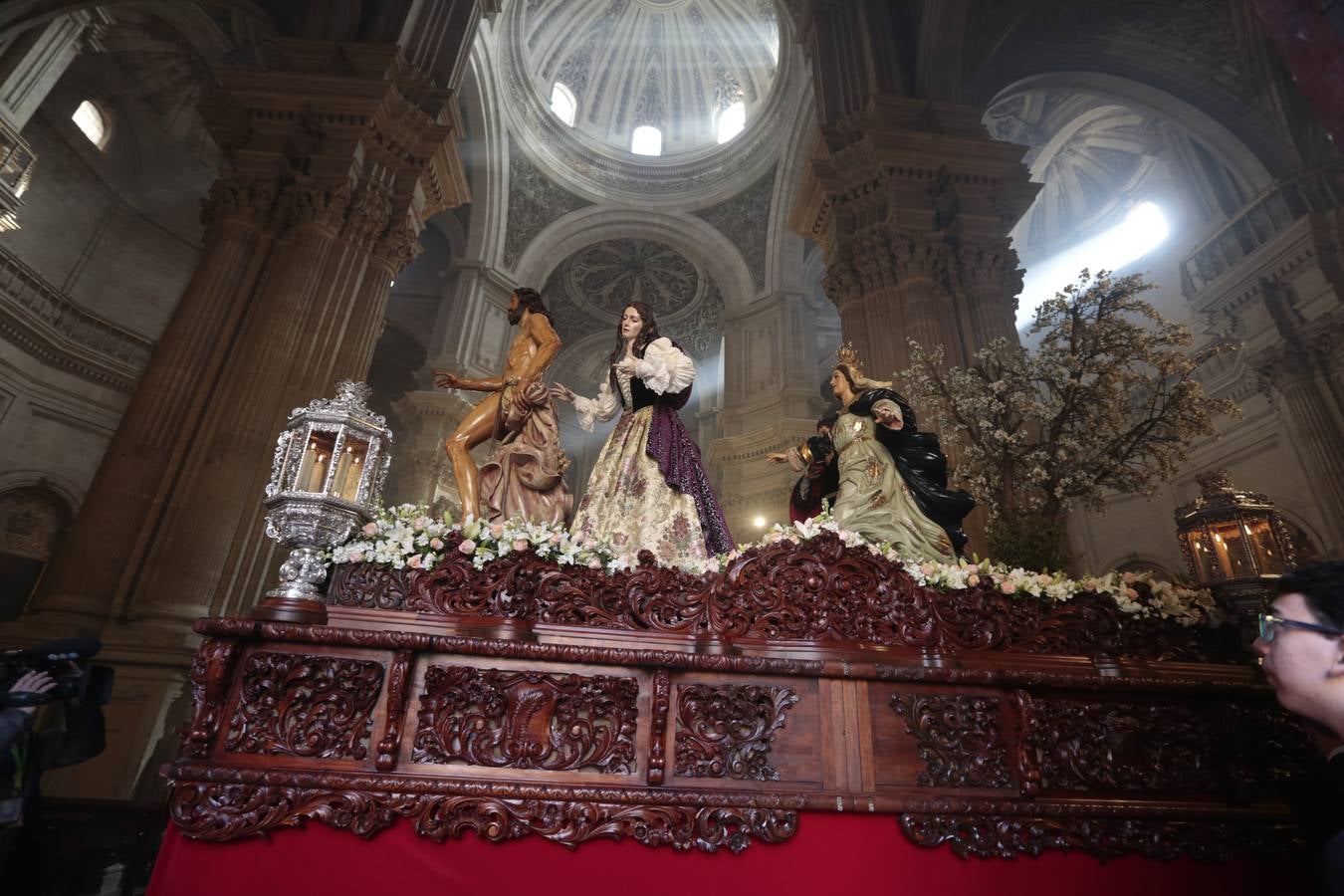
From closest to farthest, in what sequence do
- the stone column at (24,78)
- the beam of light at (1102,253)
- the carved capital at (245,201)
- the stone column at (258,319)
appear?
the stone column at (258,319) → the carved capital at (245,201) → the stone column at (24,78) → the beam of light at (1102,253)

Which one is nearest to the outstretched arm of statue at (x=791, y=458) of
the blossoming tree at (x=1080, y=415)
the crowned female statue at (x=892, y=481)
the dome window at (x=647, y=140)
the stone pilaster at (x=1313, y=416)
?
the crowned female statue at (x=892, y=481)

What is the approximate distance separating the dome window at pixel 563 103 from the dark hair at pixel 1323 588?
1981cm

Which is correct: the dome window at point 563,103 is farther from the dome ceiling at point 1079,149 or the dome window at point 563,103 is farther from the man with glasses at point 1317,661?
the man with glasses at point 1317,661

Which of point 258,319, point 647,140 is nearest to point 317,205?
point 258,319

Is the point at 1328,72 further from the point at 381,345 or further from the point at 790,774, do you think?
the point at 381,345

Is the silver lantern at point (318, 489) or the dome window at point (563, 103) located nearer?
the silver lantern at point (318, 489)

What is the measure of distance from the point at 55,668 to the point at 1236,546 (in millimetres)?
5372

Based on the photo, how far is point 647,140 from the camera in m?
19.5

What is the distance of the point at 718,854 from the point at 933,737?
2.89 ft

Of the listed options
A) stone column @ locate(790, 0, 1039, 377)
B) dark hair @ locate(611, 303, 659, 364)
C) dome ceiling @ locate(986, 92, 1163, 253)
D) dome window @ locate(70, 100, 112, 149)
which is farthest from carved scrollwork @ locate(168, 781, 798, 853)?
dome ceiling @ locate(986, 92, 1163, 253)

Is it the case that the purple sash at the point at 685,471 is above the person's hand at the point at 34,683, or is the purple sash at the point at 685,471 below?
above

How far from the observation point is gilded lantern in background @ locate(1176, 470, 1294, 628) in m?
2.81

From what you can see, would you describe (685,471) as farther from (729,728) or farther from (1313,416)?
(1313,416)

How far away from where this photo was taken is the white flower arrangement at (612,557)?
245 centimetres
